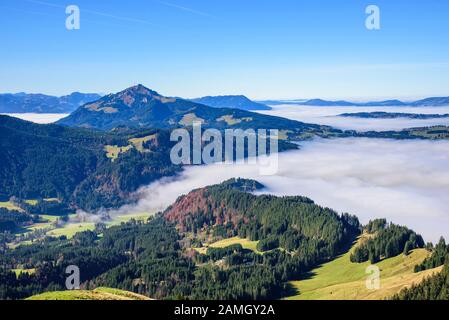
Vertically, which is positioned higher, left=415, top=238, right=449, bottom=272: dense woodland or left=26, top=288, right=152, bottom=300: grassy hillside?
left=26, top=288, right=152, bottom=300: grassy hillside

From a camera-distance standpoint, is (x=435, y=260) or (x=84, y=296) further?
(x=435, y=260)

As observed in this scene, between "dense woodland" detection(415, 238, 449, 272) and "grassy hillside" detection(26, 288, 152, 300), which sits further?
"dense woodland" detection(415, 238, 449, 272)

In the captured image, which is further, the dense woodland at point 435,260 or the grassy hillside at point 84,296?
the dense woodland at point 435,260

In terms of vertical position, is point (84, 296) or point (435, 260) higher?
point (84, 296)

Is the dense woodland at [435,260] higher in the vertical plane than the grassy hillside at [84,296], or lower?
lower
